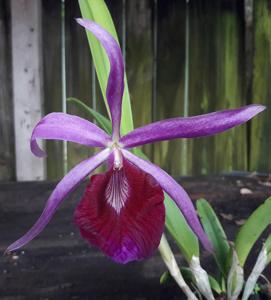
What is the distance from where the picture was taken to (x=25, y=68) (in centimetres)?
194

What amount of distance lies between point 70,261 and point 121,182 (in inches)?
24.7

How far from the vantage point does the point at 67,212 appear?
1580 mm

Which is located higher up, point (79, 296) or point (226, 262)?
point (226, 262)

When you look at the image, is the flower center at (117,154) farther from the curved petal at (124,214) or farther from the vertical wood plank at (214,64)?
the vertical wood plank at (214,64)

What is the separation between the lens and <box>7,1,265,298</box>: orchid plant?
588mm

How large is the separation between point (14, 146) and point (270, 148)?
1077 mm

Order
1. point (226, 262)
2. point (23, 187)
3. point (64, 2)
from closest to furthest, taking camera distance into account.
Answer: point (226, 262) → point (23, 187) → point (64, 2)

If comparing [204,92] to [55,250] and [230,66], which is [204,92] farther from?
[55,250]

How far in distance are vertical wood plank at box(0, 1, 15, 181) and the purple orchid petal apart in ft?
4.75

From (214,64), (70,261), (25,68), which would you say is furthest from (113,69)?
(214,64)

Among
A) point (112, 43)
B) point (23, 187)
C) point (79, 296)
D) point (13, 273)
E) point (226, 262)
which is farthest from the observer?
point (23, 187)

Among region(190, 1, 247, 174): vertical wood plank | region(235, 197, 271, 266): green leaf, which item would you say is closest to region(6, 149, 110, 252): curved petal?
region(235, 197, 271, 266): green leaf

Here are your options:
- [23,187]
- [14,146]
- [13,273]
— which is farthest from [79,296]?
[14,146]

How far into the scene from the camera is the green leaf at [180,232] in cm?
83
